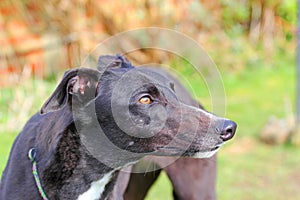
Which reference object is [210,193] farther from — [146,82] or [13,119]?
[13,119]

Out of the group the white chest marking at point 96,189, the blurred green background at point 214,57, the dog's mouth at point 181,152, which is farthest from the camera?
the blurred green background at point 214,57

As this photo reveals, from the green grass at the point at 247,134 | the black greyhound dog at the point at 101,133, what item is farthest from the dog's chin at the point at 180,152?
the green grass at the point at 247,134

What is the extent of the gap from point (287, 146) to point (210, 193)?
329 cm

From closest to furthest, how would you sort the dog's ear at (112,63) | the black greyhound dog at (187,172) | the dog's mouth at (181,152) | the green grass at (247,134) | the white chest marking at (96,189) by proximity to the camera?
the dog's mouth at (181,152)
the white chest marking at (96,189)
the dog's ear at (112,63)
the black greyhound dog at (187,172)
the green grass at (247,134)

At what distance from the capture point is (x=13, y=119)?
24.1 feet

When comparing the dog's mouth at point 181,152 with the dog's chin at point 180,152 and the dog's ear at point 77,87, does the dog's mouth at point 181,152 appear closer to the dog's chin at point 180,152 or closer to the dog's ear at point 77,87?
the dog's chin at point 180,152

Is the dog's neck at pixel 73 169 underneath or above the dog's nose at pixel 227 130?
underneath

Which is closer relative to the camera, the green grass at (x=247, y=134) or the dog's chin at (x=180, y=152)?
the dog's chin at (x=180, y=152)

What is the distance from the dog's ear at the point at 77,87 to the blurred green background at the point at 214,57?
2681mm

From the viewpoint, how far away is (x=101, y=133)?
3.03 meters

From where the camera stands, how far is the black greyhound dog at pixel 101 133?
295cm

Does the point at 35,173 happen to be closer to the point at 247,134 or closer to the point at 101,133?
the point at 101,133

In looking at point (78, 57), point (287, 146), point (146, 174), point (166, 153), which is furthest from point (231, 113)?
point (166, 153)

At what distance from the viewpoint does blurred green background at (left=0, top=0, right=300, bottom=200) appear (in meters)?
6.42
